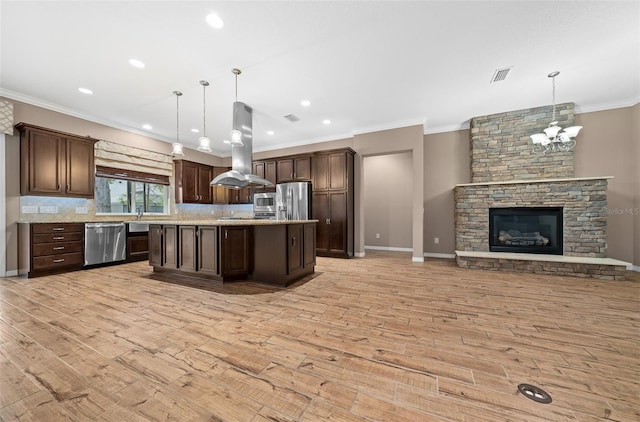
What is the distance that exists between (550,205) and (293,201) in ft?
17.1

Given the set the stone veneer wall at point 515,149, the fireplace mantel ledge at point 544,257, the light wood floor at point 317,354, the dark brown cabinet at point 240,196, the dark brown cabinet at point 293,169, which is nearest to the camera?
the light wood floor at point 317,354

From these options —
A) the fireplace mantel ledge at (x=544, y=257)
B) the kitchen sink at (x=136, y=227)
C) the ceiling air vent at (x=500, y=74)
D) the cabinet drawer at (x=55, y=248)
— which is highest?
the ceiling air vent at (x=500, y=74)

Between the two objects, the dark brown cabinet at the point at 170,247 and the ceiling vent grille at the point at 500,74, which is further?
the dark brown cabinet at the point at 170,247

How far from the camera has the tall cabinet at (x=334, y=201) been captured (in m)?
5.32

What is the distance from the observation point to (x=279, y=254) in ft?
10.6

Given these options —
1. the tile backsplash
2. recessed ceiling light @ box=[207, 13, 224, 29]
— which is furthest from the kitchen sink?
recessed ceiling light @ box=[207, 13, 224, 29]

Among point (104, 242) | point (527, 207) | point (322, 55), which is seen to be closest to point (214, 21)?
point (322, 55)

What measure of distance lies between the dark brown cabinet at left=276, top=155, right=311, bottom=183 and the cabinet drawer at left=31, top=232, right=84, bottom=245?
4.06 m

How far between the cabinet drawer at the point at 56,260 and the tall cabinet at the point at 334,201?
4625 mm

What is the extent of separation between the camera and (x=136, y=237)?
4.92 m

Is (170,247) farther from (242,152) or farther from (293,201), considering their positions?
(293,201)

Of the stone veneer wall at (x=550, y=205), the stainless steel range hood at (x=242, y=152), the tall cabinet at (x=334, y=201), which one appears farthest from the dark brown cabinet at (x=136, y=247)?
the stone veneer wall at (x=550, y=205)

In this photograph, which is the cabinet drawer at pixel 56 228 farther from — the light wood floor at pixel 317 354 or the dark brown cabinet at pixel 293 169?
the dark brown cabinet at pixel 293 169

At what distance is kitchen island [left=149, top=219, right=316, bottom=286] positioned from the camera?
324 centimetres
